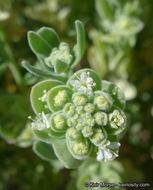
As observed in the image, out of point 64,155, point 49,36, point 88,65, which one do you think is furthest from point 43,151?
point 88,65

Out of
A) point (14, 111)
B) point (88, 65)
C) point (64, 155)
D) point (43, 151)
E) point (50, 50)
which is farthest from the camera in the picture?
point (88, 65)

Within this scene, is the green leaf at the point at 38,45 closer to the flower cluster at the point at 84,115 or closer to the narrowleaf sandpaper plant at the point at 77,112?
the narrowleaf sandpaper plant at the point at 77,112

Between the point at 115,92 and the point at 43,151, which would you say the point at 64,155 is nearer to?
the point at 43,151

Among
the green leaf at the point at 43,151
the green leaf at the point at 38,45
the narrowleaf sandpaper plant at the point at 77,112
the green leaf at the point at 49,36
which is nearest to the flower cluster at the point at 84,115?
the narrowleaf sandpaper plant at the point at 77,112

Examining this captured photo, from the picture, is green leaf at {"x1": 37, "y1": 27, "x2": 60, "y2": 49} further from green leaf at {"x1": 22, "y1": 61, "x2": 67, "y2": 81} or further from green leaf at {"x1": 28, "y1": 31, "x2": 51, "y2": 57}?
green leaf at {"x1": 22, "y1": 61, "x2": 67, "y2": 81}

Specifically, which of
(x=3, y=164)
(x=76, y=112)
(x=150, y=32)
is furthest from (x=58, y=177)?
(x=150, y=32)

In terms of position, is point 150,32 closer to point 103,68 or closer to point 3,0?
point 103,68

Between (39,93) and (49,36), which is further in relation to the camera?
(49,36)

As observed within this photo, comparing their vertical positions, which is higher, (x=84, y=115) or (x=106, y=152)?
(x=84, y=115)
